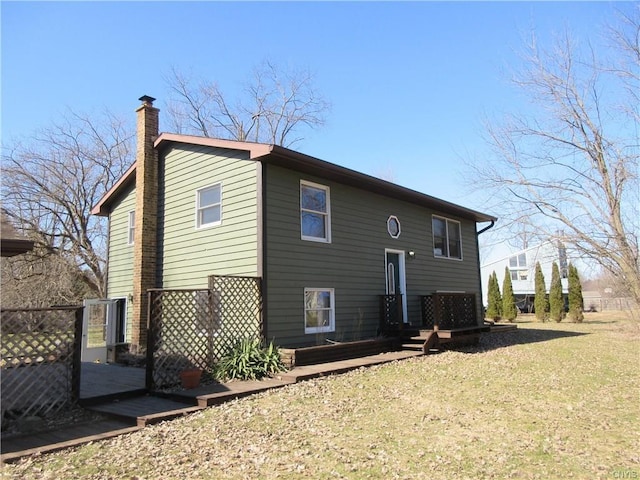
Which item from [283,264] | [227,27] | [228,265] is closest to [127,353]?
[228,265]

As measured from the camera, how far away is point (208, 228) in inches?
414

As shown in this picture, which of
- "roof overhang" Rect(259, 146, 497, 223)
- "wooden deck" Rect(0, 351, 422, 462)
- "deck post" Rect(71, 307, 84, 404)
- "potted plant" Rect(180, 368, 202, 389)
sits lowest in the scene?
"wooden deck" Rect(0, 351, 422, 462)

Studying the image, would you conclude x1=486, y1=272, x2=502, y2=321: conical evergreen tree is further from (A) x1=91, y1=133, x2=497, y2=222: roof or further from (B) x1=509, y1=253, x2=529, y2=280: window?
(B) x1=509, y1=253, x2=529, y2=280: window

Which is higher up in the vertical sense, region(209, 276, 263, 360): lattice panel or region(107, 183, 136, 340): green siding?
region(107, 183, 136, 340): green siding

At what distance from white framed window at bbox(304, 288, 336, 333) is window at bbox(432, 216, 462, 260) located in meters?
5.23

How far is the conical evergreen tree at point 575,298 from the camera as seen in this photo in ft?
78.6

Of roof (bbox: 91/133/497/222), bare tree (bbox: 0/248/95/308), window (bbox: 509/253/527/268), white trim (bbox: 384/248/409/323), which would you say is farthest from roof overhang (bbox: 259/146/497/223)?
Result: window (bbox: 509/253/527/268)

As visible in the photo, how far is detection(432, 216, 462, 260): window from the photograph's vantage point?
14.9m

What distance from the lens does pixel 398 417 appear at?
602 centimetres

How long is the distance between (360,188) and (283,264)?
135 inches

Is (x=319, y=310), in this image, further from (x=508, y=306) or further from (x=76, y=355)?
(x=508, y=306)

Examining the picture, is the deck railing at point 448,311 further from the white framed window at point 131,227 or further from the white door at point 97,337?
the white framed window at point 131,227

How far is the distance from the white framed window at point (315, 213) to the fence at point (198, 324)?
1.97 metres

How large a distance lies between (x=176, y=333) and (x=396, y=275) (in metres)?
6.72
